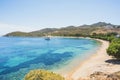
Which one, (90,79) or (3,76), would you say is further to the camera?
(3,76)

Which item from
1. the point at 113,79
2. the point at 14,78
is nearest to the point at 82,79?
the point at 113,79

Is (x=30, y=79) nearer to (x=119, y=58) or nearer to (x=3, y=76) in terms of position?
(x=3, y=76)

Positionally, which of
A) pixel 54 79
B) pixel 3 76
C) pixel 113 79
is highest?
pixel 54 79

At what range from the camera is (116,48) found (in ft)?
114

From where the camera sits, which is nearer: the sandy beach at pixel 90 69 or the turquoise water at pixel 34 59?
the sandy beach at pixel 90 69

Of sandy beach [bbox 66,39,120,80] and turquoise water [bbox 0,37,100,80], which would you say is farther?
turquoise water [bbox 0,37,100,80]

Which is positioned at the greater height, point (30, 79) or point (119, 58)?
point (30, 79)

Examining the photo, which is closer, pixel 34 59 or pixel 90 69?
pixel 90 69

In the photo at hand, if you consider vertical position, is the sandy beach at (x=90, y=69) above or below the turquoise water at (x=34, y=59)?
above

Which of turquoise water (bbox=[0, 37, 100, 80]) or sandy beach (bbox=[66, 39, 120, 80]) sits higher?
sandy beach (bbox=[66, 39, 120, 80])

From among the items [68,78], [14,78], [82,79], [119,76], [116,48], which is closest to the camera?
[119,76]

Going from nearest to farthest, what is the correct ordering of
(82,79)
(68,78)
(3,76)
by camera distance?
(82,79)
(68,78)
(3,76)

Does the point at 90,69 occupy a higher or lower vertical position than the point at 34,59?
higher

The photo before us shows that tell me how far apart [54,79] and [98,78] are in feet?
37.9
